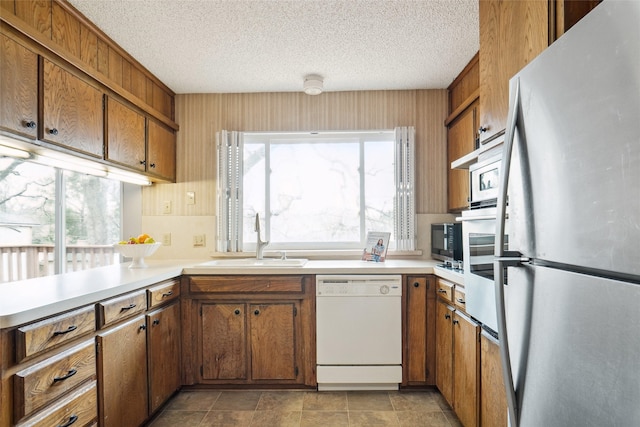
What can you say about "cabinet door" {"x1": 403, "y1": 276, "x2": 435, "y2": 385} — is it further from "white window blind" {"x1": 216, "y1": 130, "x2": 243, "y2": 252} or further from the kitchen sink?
"white window blind" {"x1": 216, "y1": 130, "x2": 243, "y2": 252}

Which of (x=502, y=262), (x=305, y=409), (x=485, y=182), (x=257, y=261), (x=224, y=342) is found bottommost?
(x=305, y=409)

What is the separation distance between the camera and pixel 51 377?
1.29 m

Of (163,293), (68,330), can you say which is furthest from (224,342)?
(68,330)

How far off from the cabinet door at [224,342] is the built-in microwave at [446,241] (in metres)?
1.52

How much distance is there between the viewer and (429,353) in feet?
7.88

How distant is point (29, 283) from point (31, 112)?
83 cm

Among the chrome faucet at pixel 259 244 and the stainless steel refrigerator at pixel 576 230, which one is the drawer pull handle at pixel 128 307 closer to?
the chrome faucet at pixel 259 244

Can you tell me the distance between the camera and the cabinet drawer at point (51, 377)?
1.16 metres

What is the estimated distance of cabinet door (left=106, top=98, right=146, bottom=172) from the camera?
2166mm

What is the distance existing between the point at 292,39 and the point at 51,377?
6.84 ft

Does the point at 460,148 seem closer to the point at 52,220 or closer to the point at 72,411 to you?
the point at 72,411

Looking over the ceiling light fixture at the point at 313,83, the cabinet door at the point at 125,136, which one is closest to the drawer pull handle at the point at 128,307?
the cabinet door at the point at 125,136

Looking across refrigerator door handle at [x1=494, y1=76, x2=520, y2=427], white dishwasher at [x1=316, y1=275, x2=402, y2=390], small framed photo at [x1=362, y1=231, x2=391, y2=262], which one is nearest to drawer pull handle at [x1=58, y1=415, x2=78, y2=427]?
Result: white dishwasher at [x1=316, y1=275, x2=402, y2=390]

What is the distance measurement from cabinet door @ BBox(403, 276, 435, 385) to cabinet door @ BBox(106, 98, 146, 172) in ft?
6.96
